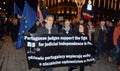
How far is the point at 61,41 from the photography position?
879 cm

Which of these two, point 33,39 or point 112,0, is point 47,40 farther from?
point 112,0

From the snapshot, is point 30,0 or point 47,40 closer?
point 47,40

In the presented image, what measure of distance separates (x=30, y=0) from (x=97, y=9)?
49.7 m

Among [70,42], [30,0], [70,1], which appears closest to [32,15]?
[70,42]

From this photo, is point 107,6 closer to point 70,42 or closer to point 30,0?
point 30,0

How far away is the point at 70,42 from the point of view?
29.4 ft

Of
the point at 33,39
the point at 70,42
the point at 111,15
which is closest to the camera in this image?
the point at 33,39

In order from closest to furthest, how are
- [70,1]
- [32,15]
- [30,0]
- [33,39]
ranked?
1. [33,39]
2. [32,15]
3. [70,1]
4. [30,0]

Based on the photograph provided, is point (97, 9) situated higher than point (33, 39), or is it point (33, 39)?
point (33, 39)

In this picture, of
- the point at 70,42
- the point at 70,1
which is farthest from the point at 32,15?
the point at 70,1

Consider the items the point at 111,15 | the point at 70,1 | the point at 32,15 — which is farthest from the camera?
the point at 70,1

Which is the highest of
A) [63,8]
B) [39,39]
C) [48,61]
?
[39,39]

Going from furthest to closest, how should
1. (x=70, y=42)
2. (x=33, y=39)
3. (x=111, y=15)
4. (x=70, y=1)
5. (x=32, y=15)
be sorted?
(x=70, y=1)
(x=111, y=15)
(x=32, y=15)
(x=70, y=42)
(x=33, y=39)

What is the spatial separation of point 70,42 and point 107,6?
317 feet
